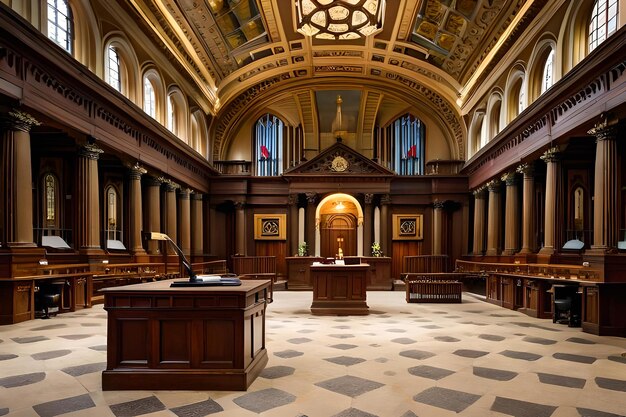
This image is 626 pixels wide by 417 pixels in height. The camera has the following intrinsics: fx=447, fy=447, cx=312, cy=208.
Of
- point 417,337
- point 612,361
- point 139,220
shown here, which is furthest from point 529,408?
point 139,220

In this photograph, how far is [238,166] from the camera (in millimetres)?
23391

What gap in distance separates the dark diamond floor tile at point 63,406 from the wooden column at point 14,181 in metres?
6.42

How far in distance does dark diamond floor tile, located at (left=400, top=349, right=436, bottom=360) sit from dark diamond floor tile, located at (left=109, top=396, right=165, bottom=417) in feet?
11.3

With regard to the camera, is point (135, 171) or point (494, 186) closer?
point (135, 171)

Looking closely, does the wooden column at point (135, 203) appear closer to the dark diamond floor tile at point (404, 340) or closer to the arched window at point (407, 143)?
the dark diamond floor tile at point (404, 340)

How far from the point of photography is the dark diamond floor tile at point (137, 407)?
3871 mm

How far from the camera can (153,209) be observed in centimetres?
1655

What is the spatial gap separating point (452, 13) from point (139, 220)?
43.0ft

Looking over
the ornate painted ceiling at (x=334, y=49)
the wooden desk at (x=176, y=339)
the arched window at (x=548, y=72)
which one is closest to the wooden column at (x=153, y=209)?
A: the ornate painted ceiling at (x=334, y=49)

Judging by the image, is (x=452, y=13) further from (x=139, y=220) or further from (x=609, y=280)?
(x=139, y=220)

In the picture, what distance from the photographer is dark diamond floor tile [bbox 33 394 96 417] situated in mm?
3904

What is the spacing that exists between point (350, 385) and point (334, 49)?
18.3 metres

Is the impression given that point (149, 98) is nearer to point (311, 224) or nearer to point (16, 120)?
point (16, 120)

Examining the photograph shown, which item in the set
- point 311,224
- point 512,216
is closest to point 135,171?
point 311,224
